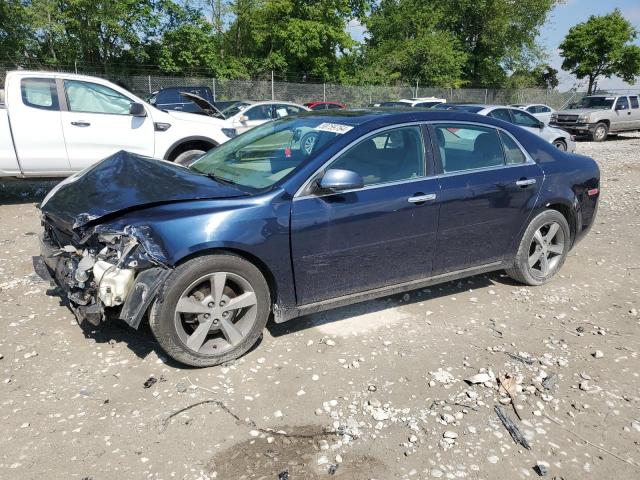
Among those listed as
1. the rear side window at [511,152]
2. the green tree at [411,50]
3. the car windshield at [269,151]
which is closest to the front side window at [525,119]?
the rear side window at [511,152]

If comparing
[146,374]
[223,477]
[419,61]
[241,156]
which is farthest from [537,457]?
[419,61]

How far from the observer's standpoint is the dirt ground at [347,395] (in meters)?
2.59

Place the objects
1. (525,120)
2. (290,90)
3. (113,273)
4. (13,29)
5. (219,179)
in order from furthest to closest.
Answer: (290,90), (13,29), (525,120), (219,179), (113,273)

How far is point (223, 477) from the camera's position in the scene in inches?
97.3

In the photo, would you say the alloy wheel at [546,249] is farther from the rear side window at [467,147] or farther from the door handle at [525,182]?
the rear side window at [467,147]

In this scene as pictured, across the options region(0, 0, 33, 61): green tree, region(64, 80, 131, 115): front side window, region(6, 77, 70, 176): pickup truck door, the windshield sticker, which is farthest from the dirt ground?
region(0, 0, 33, 61): green tree

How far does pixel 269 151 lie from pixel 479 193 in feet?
5.69

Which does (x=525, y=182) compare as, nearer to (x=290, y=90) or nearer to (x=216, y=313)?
(x=216, y=313)

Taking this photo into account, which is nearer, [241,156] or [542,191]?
[241,156]

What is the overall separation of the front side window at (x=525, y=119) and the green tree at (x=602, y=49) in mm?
37158

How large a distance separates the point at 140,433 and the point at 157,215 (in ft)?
4.15

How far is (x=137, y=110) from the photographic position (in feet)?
24.8

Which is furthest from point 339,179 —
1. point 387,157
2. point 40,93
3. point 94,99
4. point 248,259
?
point 40,93

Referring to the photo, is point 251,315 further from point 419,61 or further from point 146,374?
point 419,61
